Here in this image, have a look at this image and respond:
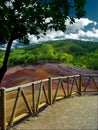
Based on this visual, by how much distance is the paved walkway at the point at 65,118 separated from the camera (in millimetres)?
12914

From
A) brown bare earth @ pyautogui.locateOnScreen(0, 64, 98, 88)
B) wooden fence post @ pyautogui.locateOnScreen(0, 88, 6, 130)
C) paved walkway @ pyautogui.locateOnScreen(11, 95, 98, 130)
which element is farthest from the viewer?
brown bare earth @ pyautogui.locateOnScreen(0, 64, 98, 88)

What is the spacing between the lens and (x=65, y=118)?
14.7 metres

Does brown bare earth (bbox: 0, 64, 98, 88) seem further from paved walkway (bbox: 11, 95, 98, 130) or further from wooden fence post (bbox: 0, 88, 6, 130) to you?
wooden fence post (bbox: 0, 88, 6, 130)

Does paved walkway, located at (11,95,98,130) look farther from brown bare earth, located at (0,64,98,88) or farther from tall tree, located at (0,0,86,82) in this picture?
brown bare earth, located at (0,64,98,88)

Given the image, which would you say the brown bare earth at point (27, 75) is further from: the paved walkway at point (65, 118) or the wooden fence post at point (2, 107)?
the wooden fence post at point (2, 107)

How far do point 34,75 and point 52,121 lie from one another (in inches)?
1891

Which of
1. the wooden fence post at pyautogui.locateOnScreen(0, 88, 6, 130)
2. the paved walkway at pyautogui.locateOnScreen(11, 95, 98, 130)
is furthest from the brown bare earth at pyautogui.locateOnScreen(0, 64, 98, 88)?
the wooden fence post at pyautogui.locateOnScreen(0, 88, 6, 130)

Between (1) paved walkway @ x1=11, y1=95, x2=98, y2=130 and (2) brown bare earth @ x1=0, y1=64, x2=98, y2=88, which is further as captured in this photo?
(2) brown bare earth @ x1=0, y1=64, x2=98, y2=88

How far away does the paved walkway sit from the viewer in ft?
42.4

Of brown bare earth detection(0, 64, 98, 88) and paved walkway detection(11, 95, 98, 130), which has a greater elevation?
paved walkway detection(11, 95, 98, 130)

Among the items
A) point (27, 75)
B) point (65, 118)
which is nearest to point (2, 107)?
point (65, 118)

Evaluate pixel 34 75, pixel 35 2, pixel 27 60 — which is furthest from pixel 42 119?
pixel 27 60

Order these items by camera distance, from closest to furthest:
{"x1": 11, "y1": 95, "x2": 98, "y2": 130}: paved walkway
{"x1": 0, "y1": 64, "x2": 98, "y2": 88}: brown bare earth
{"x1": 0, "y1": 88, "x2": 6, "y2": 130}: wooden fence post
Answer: {"x1": 0, "y1": 88, "x2": 6, "y2": 130}: wooden fence post, {"x1": 11, "y1": 95, "x2": 98, "y2": 130}: paved walkway, {"x1": 0, "y1": 64, "x2": 98, "y2": 88}: brown bare earth

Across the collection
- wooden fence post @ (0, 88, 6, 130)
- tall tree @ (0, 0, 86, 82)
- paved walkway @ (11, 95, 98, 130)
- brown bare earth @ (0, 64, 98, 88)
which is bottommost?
brown bare earth @ (0, 64, 98, 88)
